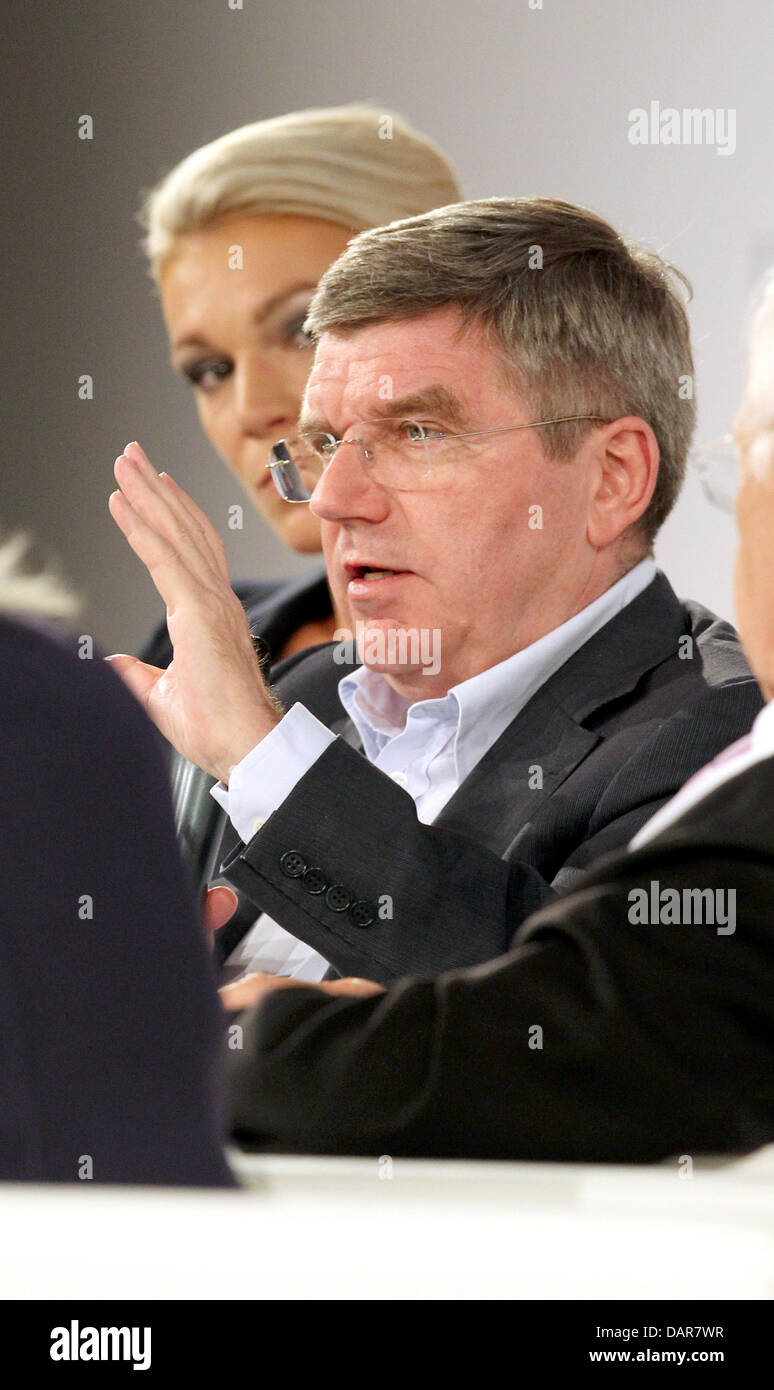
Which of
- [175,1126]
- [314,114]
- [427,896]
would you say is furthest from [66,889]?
[314,114]

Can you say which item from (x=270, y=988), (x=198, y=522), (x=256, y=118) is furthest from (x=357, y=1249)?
(x=256, y=118)

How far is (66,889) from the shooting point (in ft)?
1.77

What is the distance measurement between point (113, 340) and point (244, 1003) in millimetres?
2121

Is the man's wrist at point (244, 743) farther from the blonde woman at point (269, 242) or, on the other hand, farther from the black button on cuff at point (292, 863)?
the blonde woman at point (269, 242)

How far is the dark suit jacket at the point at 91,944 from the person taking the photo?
1.73 feet

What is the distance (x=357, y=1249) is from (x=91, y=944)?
192mm

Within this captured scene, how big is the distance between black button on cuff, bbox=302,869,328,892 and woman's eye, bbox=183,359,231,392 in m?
1.38

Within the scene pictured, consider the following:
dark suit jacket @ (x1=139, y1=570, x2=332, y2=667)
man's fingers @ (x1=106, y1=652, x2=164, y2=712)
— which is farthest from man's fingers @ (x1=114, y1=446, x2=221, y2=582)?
dark suit jacket @ (x1=139, y1=570, x2=332, y2=667)

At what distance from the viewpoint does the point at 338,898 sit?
1324 millimetres

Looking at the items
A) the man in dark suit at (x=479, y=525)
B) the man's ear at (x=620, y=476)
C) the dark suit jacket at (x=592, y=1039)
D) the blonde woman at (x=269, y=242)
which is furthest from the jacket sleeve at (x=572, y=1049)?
the blonde woman at (x=269, y=242)

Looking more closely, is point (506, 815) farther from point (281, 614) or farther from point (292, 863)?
point (281, 614)

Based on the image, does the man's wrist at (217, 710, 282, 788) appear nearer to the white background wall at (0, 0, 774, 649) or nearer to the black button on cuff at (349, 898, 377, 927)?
the black button on cuff at (349, 898, 377, 927)

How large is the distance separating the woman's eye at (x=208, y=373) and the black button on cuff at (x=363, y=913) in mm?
1410

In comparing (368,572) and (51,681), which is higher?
(368,572)
